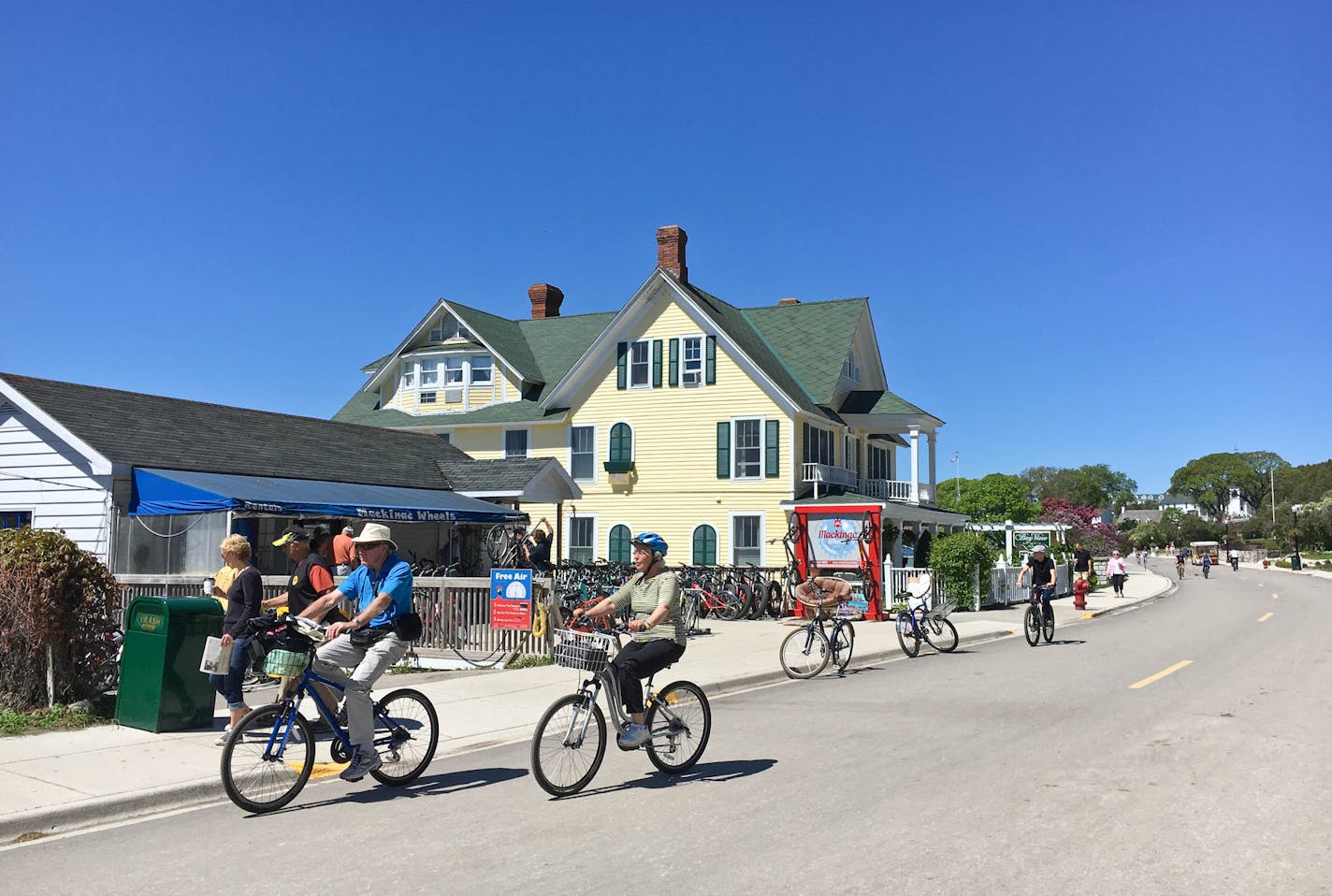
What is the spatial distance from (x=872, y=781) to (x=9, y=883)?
5.53m

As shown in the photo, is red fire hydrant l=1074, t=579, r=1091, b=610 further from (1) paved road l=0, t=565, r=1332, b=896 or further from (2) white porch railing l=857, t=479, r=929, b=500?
(1) paved road l=0, t=565, r=1332, b=896

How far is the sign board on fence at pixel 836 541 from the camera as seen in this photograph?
27250mm

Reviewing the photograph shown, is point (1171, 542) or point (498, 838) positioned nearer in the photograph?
point (498, 838)

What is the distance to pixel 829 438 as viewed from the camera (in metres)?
36.1

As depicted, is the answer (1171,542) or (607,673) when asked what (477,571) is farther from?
(1171,542)

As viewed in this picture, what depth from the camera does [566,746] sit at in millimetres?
7562

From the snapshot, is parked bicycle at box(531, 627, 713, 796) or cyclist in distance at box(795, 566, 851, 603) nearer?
parked bicycle at box(531, 627, 713, 796)

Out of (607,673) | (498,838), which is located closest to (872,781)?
(607,673)

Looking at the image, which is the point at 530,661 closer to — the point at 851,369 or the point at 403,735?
the point at 403,735

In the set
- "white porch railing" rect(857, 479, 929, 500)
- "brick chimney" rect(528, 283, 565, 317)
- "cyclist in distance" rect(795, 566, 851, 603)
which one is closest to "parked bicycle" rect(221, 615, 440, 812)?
"cyclist in distance" rect(795, 566, 851, 603)

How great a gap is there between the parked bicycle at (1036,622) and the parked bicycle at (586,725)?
41.9 feet

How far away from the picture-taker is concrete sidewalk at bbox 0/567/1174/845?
7.28 m

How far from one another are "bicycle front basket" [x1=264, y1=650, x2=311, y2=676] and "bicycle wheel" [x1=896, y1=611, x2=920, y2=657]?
1183 cm

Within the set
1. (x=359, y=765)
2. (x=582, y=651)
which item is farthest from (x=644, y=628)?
(x=359, y=765)
